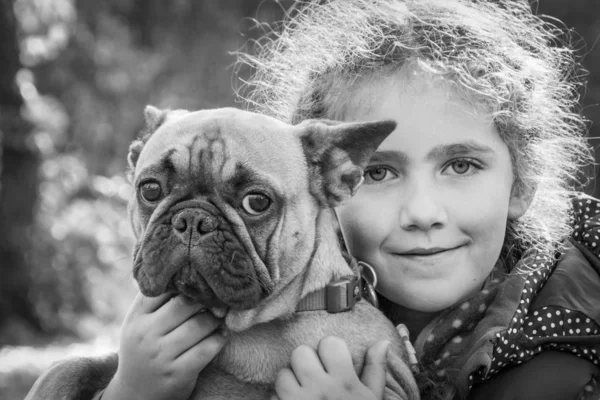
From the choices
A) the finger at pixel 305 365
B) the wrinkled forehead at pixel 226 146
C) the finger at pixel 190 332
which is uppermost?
the wrinkled forehead at pixel 226 146

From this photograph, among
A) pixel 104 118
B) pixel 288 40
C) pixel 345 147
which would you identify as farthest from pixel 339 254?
pixel 104 118

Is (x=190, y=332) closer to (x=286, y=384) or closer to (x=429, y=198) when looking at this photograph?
(x=286, y=384)

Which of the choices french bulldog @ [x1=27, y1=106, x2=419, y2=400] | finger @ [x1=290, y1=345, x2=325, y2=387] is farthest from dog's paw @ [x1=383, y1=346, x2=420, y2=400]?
finger @ [x1=290, y1=345, x2=325, y2=387]

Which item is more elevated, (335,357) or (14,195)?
(335,357)

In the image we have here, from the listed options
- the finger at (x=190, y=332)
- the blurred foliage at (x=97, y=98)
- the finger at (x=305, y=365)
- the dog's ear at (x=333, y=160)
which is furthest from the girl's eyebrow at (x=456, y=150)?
the blurred foliage at (x=97, y=98)

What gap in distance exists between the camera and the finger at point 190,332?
7.58ft

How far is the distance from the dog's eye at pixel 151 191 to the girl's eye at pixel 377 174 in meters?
0.79

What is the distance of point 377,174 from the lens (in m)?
2.69

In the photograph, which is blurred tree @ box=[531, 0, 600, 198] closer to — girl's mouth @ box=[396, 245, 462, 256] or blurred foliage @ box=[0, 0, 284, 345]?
blurred foliage @ box=[0, 0, 284, 345]

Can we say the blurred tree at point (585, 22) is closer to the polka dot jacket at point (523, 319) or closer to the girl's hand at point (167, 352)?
the polka dot jacket at point (523, 319)

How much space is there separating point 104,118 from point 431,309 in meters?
5.64

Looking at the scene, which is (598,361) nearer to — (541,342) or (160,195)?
(541,342)

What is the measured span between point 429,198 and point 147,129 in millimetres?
1022

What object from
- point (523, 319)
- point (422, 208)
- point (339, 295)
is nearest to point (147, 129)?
point (339, 295)
